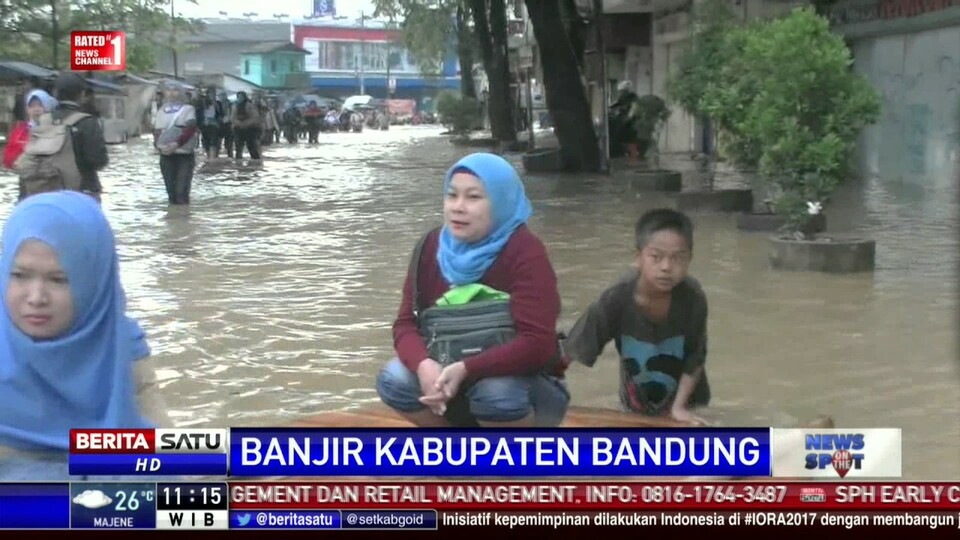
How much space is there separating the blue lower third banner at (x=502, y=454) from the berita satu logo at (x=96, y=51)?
102 centimetres

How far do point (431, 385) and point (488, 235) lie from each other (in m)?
0.35

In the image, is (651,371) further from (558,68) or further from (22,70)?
(558,68)

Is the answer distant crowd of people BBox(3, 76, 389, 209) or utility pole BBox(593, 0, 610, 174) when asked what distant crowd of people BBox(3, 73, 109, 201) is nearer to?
distant crowd of people BBox(3, 76, 389, 209)

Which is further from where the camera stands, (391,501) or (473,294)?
(473,294)

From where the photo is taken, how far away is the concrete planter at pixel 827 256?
717 centimetres

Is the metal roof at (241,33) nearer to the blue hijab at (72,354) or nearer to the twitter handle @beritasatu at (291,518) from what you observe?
the blue hijab at (72,354)

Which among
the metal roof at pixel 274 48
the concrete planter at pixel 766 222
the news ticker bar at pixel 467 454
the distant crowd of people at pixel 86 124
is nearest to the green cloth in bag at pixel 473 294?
the news ticker bar at pixel 467 454

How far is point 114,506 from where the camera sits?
103 inches

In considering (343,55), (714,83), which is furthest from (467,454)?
(714,83)

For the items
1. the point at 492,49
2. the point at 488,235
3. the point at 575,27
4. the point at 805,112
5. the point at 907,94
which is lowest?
the point at 488,235

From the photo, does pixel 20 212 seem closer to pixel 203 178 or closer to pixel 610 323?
pixel 610 323

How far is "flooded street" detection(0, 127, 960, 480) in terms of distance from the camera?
3.96 metres

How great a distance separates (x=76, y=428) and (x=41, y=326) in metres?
0.21

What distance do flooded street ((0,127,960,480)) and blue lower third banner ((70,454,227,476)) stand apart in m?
0.37
